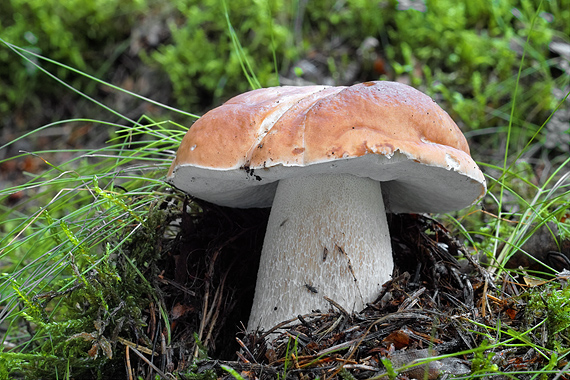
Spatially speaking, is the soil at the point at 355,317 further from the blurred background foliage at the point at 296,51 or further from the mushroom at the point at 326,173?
the blurred background foliage at the point at 296,51

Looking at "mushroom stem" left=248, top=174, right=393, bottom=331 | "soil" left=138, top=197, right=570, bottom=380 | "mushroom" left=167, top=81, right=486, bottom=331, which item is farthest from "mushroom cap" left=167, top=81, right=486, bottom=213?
"soil" left=138, top=197, right=570, bottom=380

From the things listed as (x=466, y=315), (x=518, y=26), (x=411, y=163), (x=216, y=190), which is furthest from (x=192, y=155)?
(x=518, y=26)

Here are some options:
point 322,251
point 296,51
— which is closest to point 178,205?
point 322,251

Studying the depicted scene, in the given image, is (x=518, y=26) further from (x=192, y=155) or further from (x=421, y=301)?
(x=192, y=155)

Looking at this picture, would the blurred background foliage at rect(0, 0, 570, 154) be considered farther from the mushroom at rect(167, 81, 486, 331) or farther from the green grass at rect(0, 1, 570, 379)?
the mushroom at rect(167, 81, 486, 331)

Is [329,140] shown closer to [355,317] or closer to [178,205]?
[355,317]

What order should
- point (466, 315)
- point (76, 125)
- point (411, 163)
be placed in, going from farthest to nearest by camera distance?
point (76, 125), point (466, 315), point (411, 163)
